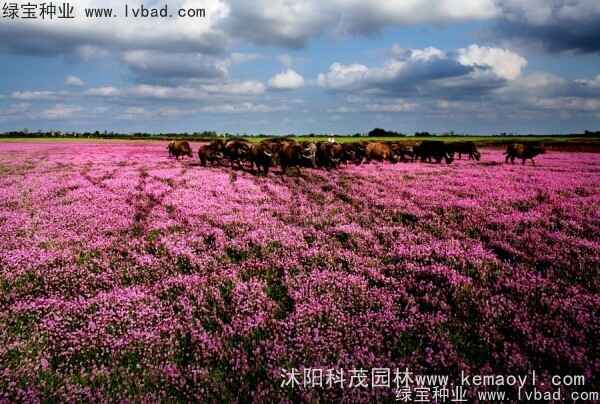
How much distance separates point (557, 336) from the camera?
5.17m

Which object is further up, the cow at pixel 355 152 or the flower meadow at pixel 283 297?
the cow at pixel 355 152

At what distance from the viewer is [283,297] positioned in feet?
22.0

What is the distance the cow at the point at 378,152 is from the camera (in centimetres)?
3247

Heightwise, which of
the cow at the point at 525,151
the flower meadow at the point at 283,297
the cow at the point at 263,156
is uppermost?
the cow at the point at 525,151

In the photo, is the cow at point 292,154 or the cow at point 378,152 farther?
the cow at point 378,152

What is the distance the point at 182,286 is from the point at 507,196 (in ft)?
40.6

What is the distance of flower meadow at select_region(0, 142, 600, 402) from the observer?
15.5 feet

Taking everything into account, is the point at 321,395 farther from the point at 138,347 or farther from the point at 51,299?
the point at 51,299

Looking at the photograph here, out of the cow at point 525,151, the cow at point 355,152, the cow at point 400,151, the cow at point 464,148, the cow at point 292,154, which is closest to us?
the cow at point 292,154

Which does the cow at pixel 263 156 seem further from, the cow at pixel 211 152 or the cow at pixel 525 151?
the cow at pixel 525 151

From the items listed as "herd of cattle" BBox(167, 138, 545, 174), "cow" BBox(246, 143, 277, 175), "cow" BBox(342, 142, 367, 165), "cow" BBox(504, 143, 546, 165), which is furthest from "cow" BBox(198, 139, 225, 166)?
"cow" BBox(504, 143, 546, 165)

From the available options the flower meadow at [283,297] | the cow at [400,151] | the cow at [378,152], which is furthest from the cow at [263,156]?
the cow at [400,151]

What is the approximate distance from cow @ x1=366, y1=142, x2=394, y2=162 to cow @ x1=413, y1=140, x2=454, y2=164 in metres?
2.97

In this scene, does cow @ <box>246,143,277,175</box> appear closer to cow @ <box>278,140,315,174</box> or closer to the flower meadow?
cow @ <box>278,140,315,174</box>
